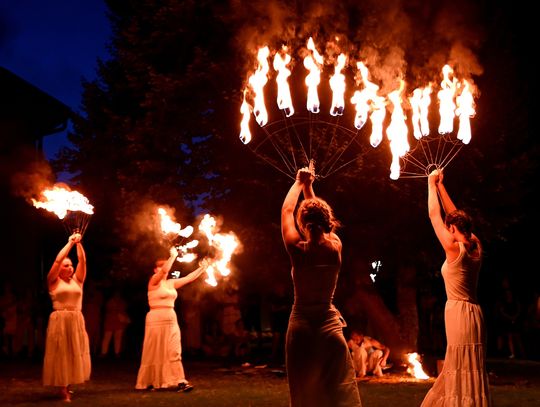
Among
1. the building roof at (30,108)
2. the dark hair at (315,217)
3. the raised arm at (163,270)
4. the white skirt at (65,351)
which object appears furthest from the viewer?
the building roof at (30,108)

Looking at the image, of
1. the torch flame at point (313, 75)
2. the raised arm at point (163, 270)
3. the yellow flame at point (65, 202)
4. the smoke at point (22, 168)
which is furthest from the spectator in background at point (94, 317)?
the torch flame at point (313, 75)

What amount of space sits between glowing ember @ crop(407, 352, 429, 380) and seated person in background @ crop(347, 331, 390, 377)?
25.5 inches

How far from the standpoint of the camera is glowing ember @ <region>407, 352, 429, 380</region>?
1485 cm

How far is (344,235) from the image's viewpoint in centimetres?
1659

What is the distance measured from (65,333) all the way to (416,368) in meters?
7.41

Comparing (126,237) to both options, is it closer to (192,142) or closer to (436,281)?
(192,142)

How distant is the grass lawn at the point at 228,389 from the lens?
1144 centimetres

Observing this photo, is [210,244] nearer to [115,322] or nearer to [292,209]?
[292,209]

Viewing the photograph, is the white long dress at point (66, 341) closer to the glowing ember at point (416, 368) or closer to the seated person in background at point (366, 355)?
the seated person in background at point (366, 355)

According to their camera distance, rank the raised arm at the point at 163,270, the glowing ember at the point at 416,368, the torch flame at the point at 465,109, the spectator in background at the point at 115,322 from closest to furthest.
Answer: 1. the torch flame at the point at 465,109
2. the raised arm at the point at 163,270
3. the glowing ember at the point at 416,368
4. the spectator in background at the point at 115,322

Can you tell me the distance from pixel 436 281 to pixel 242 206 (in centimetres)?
830

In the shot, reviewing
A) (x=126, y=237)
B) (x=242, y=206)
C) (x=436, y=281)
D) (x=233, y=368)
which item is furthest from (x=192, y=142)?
(x=436, y=281)

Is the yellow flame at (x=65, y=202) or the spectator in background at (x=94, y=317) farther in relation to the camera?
the spectator in background at (x=94, y=317)

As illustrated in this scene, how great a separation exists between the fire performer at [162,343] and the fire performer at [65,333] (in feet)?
3.86
